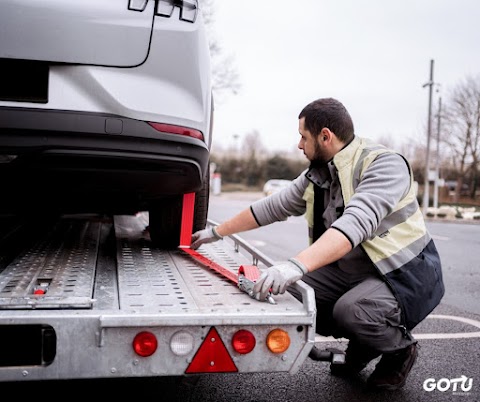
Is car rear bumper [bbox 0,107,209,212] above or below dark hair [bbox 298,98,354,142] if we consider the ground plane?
below

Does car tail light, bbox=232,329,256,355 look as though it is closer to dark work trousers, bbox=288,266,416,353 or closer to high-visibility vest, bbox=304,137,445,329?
dark work trousers, bbox=288,266,416,353

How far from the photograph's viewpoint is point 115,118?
221cm

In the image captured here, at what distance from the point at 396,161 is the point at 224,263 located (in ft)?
2.92

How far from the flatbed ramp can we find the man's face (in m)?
0.58

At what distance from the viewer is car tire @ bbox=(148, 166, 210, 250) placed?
2.98 m

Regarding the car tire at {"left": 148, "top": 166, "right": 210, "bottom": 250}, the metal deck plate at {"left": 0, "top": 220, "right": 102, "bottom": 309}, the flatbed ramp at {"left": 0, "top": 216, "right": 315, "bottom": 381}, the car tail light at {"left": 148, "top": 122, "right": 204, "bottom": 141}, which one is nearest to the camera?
the flatbed ramp at {"left": 0, "top": 216, "right": 315, "bottom": 381}

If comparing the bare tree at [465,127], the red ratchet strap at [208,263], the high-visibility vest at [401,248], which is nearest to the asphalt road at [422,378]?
the high-visibility vest at [401,248]

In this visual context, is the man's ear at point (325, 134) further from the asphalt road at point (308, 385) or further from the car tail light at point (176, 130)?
the asphalt road at point (308, 385)

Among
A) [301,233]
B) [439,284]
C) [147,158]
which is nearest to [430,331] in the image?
[439,284]

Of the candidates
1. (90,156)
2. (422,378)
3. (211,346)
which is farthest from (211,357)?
(422,378)

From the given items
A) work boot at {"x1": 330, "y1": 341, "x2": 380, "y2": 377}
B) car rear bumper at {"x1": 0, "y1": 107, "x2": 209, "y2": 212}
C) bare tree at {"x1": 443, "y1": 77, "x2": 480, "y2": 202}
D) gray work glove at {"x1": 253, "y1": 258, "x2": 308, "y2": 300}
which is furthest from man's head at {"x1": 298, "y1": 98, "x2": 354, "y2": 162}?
bare tree at {"x1": 443, "y1": 77, "x2": 480, "y2": 202}

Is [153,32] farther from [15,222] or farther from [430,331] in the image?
[430,331]

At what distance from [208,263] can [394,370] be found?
36.9 inches

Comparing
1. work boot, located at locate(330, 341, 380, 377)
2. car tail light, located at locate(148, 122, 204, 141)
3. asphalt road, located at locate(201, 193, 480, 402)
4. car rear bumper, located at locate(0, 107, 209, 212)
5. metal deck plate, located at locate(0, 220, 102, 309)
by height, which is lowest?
asphalt road, located at locate(201, 193, 480, 402)
